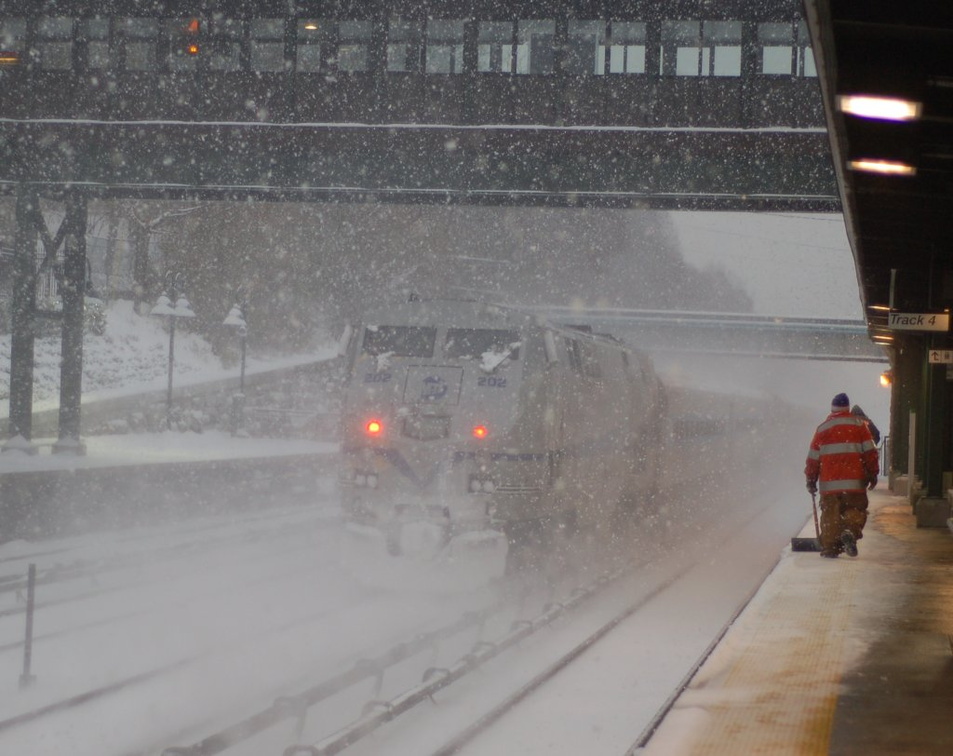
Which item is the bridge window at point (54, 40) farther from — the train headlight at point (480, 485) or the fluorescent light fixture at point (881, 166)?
the fluorescent light fixture at point (881, 166)

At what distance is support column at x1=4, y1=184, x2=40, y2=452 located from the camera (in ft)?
69.8

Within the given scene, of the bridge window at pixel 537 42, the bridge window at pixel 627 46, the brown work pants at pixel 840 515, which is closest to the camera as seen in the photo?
the brown work pants at pixel 840 515

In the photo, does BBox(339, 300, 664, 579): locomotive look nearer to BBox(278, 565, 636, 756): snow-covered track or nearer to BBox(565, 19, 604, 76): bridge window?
BBox(278, 565, 636, 756): snow-covered track

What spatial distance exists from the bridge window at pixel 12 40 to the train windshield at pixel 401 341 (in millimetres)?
9517

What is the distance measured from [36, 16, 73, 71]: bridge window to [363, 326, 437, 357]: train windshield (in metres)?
9.41

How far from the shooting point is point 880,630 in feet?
28.5

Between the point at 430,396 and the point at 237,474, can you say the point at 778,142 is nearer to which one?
the point at 430,396

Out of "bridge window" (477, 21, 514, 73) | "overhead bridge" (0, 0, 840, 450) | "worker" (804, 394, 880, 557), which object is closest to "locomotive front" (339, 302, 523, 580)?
"worker" (804, 394, 880, 557)

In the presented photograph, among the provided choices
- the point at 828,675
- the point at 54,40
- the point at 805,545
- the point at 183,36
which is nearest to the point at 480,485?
the point at 805,545

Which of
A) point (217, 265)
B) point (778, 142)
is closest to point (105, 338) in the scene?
point (217, 265)

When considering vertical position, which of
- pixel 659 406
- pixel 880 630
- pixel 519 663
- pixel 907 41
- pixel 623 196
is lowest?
pixel 519 663

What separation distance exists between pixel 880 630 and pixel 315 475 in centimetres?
1872

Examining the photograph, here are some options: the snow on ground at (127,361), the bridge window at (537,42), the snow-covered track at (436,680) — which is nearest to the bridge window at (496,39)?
the bridge window at (537,42)

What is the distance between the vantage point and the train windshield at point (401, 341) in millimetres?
14188
